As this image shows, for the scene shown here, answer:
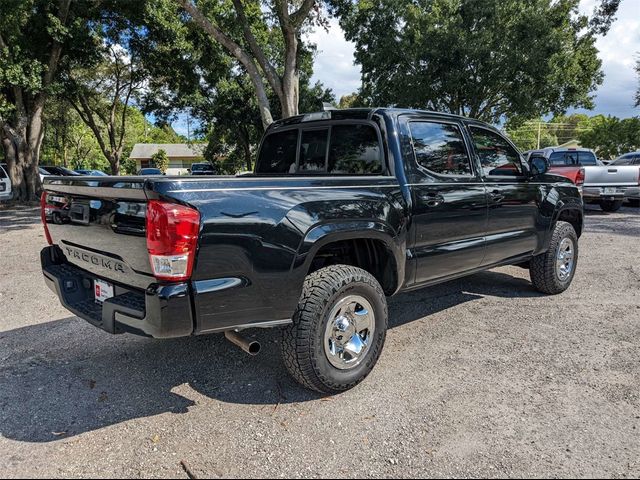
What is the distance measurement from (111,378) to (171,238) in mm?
1691

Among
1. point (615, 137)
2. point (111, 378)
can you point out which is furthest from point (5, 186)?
point (615, 137)

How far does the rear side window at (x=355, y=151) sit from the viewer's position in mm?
3750

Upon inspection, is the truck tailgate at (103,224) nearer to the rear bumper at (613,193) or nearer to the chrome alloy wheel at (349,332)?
the chrome alloy wheel at (349,332)

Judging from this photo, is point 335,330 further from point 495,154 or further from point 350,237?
point 495,154

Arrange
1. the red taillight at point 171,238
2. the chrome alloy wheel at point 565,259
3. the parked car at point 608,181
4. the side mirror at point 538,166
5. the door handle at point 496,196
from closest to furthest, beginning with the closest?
the red taillight at point 171,238, the door handle at point 496,196, the side mirror at point 538,166, the chrome alloy wheel at point 565,259, the parked car at point 608,181

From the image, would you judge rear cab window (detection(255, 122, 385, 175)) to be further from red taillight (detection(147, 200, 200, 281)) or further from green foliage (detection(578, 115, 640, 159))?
green foliage (detection(578, 115, 640, 159))

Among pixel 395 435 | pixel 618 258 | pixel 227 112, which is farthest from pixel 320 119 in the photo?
pixel 227 112

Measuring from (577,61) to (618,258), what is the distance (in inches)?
595

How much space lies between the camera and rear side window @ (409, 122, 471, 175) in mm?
3883

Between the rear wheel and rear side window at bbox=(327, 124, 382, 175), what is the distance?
12.7 metres

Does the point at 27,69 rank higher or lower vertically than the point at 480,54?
lower

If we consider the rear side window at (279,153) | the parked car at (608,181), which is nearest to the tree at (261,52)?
the rear side window at (279,153)

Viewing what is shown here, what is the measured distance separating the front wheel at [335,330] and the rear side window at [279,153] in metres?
1.61

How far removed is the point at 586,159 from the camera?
46.4 feet
